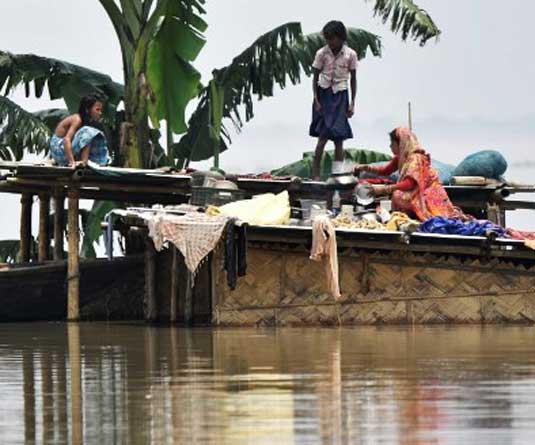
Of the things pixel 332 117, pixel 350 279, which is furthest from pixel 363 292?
pixel 332 117

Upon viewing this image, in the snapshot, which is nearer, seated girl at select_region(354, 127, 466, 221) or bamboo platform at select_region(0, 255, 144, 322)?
seated girl at select_region(354, 127, 466, 221)

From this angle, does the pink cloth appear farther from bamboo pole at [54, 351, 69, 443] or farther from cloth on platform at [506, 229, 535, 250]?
bamboo pole at [54, 351, 69, 443]

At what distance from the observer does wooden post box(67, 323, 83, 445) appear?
925 centimetres

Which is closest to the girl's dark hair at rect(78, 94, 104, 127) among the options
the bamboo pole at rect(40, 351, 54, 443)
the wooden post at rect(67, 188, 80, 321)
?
the wooden post at rect(67, 188, 80, 321)

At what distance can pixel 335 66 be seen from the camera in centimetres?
2081

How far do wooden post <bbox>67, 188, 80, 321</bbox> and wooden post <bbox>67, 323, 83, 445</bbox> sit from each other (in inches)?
99.5

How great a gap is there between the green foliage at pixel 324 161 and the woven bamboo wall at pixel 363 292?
746cm

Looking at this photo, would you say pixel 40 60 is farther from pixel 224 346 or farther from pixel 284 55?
pixel 224 346

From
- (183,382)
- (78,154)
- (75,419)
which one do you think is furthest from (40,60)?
(75,419)

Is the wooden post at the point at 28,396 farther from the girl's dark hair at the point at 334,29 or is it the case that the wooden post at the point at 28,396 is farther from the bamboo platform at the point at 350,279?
the girl's dark hair at the point at 334,29

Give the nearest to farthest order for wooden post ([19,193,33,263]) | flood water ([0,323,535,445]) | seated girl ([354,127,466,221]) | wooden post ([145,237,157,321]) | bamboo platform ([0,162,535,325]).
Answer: flood water ([0,323,535,445]) < bamboo platform ([0,162,535,325]) < seated girl ([354,127,466,221]) < wooden post ([145,237,157,321]) < wooden post ([19,193,33,263])

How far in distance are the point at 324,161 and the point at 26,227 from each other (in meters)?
5.72

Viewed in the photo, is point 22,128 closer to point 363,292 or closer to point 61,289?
point 61,289

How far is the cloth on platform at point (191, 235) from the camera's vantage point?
18.1 meters
